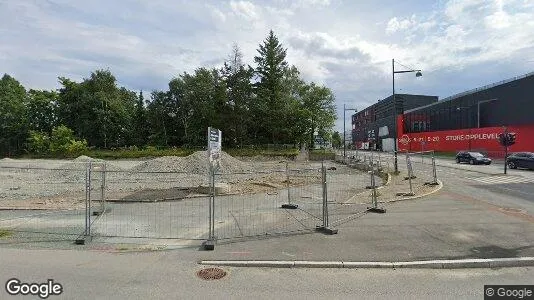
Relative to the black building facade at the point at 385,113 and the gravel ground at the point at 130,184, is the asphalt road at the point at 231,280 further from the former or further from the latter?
the black building facade at the point at 385,113

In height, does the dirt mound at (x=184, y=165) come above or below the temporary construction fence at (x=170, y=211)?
above

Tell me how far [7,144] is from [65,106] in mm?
13309

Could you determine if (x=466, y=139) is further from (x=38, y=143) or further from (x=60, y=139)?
(x=38, y=143)

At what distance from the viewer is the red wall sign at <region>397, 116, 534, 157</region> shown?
48.0 metres

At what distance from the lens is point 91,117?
69.5m

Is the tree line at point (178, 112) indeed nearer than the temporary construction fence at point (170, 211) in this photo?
No

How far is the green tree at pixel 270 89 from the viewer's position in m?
62.1

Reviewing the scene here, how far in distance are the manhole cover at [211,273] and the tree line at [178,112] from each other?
5491cm

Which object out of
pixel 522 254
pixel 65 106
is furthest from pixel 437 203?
pixel 65 106

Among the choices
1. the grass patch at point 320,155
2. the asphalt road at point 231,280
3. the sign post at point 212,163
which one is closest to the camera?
the asphalt road at point 231,280

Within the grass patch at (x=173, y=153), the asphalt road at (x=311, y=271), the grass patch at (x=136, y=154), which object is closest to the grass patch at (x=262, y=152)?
the grass patch at (x=173, y=153)

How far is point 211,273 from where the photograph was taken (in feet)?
23.2

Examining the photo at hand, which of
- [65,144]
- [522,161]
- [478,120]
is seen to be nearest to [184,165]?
[522,161]

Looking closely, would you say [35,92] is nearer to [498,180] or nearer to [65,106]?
[65,106]
